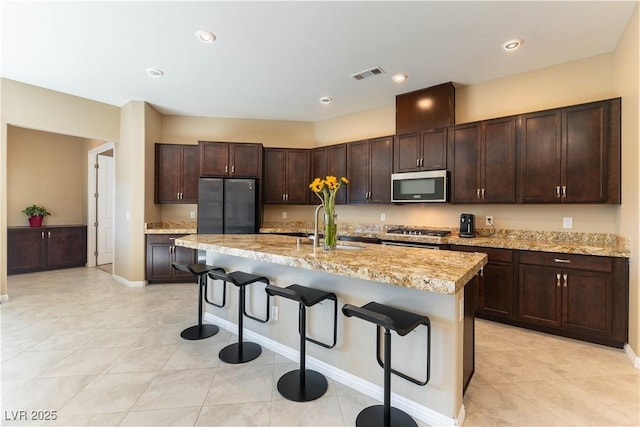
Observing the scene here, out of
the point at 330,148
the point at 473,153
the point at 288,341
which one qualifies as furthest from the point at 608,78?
the point at 288,341

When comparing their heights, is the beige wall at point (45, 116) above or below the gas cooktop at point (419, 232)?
above

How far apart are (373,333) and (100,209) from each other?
647cm

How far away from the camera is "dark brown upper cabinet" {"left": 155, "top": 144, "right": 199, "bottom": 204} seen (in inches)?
185

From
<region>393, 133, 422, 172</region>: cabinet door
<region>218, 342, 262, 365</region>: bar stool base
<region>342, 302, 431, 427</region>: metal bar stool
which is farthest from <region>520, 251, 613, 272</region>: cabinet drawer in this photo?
<region>218, 342, 262, 365</region>: bar stool base

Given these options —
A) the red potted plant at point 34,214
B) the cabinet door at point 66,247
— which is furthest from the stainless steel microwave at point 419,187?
the red potted plant at point 34,214

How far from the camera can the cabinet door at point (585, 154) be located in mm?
2680

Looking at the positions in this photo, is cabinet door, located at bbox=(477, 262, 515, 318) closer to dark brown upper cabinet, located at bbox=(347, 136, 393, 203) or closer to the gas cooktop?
the gas cooktop

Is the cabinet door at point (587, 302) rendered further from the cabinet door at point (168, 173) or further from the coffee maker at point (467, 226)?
the cabinet door at point (168, 173)

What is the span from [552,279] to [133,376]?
374 centimetres

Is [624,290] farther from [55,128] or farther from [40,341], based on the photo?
[55,128]

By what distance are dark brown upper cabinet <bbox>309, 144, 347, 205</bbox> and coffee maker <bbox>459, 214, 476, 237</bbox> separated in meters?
1.74

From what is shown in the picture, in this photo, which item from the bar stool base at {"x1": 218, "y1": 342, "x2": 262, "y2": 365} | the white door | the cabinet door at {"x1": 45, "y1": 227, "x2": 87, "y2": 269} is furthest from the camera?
the white door

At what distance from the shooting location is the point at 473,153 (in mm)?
3371

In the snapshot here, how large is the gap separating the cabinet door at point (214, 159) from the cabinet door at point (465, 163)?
341 cm
